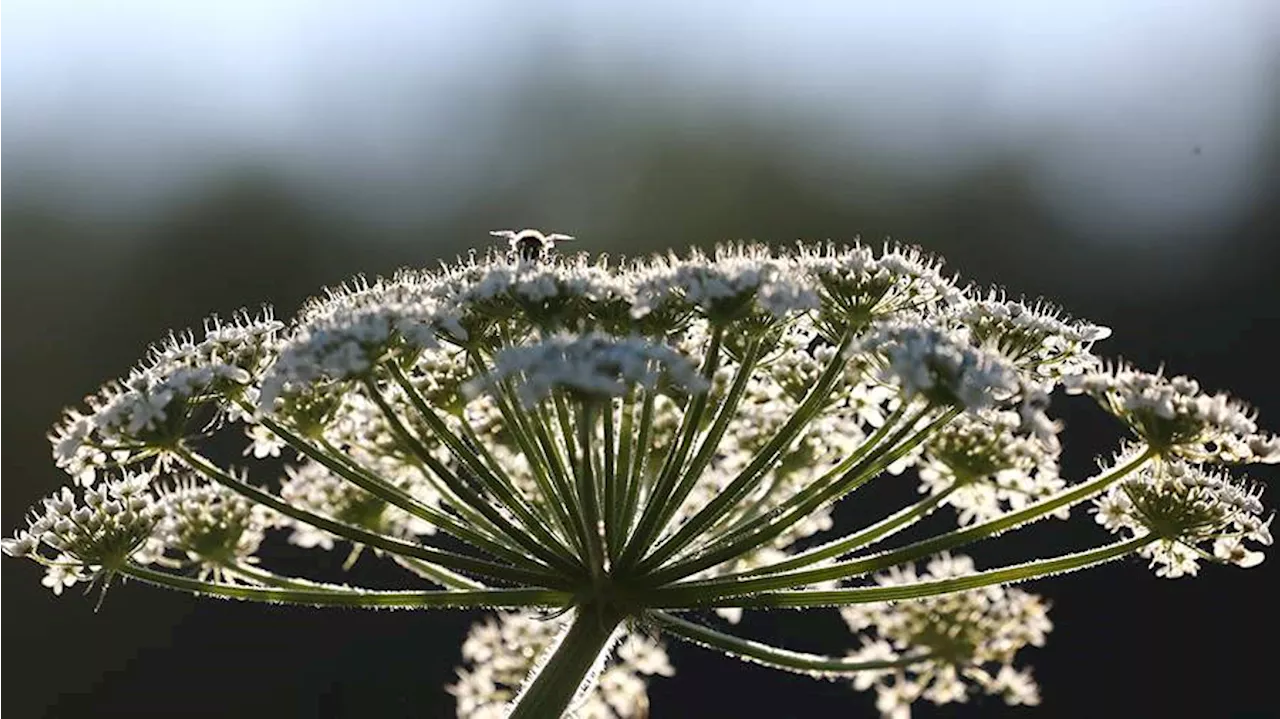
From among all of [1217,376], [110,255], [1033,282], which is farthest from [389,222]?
[1217,376]

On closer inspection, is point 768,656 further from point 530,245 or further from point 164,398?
point 530,245

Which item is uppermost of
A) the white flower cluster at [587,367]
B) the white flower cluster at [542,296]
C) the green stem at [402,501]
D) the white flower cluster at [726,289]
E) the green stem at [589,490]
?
the white flower cluster at [726,289]

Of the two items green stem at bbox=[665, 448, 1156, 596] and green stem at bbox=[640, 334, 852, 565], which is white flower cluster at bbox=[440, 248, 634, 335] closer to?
green stem at bbox=[640, 334, 852, 565]

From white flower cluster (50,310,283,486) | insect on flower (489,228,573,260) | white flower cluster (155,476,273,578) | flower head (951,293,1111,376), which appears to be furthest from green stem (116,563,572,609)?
flower head (951,293,1111,376)

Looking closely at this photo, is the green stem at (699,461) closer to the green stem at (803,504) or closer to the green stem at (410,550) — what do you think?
the green stem at (803,504)

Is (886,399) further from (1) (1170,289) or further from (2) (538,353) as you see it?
(1) (1170,289)

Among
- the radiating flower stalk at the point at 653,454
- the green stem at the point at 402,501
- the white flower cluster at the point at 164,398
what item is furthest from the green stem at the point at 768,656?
the white flower cluster at the point at 164,398

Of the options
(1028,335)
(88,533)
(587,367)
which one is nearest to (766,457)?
(587,367)
